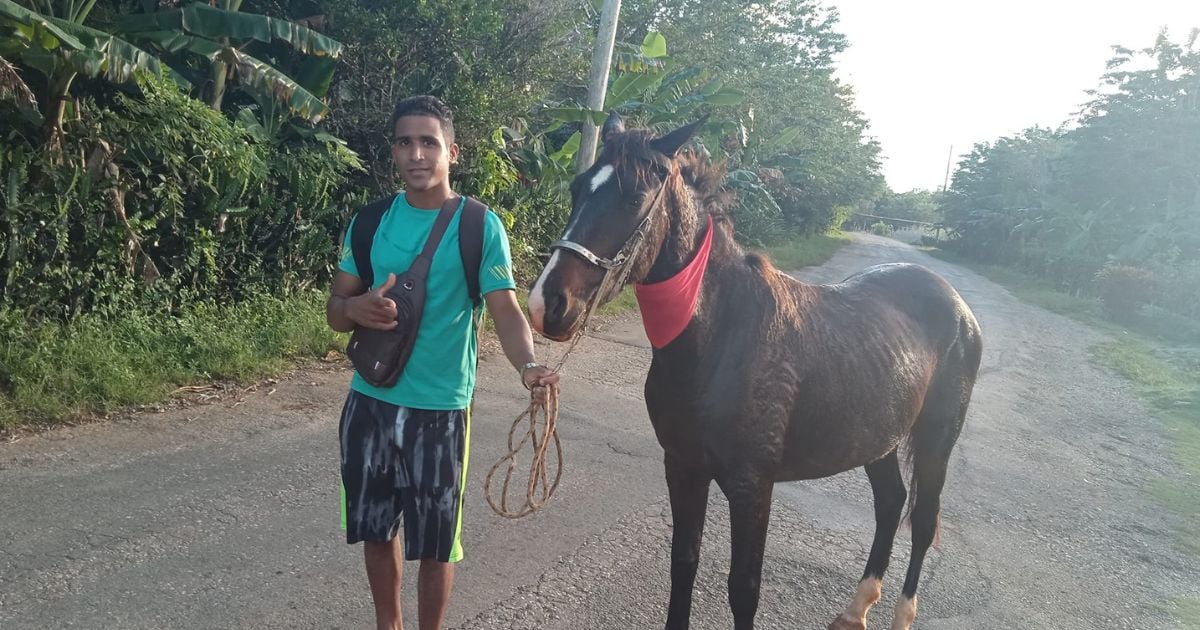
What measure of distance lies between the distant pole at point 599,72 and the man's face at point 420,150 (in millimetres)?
7664

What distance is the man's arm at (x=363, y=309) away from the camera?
1.88m

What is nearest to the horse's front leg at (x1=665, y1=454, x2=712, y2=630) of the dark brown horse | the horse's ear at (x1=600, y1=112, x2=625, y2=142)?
the dark brown horse

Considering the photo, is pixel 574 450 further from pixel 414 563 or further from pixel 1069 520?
pixel 1069 520

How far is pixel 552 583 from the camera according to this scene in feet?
10.0

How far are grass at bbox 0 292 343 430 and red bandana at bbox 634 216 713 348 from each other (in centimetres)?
392

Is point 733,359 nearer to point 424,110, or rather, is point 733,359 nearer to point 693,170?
point 693,170

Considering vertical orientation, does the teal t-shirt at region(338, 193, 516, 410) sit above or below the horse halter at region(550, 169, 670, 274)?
below

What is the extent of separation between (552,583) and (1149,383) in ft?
33.7

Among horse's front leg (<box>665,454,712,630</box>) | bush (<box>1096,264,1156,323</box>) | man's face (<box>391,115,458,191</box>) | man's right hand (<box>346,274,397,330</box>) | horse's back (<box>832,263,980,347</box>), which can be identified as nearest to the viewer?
man's right hand (<box>346,274,397,330</box>)

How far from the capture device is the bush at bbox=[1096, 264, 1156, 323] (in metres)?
17.9

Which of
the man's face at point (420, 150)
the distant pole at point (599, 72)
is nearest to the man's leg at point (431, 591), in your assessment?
the man's face at point (420, 150)

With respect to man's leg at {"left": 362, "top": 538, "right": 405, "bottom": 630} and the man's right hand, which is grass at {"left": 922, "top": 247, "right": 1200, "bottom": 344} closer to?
man's leg at {"left": 362, "top": 538, "right": 405, "bottom": 630}

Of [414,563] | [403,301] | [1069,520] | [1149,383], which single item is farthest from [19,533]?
[1149,383]

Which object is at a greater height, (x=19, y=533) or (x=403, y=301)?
(x=403, y=301)
